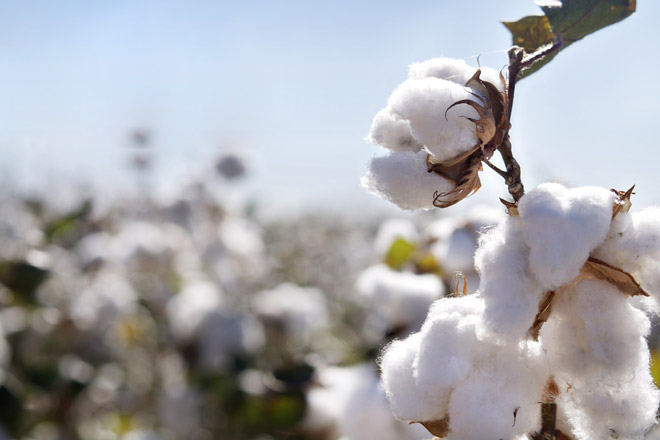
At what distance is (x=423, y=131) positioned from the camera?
1.86 ft

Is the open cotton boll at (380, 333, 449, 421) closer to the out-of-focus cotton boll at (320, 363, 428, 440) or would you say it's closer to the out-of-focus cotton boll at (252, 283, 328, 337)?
the out-of-focus cotton boll at (320, 363, 428, 440)

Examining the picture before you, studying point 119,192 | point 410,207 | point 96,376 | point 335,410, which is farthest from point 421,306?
point 119,192

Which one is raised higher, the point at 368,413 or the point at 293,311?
the point at 368,413

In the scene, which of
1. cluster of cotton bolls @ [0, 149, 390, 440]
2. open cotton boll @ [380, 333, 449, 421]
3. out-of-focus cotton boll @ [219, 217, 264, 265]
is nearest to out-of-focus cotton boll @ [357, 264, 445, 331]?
cluster of cotton bolls @ [0, 149, 390, 440]

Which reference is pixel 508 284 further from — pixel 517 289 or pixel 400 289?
pixel 400 289

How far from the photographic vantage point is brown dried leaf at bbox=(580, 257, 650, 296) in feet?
1.83

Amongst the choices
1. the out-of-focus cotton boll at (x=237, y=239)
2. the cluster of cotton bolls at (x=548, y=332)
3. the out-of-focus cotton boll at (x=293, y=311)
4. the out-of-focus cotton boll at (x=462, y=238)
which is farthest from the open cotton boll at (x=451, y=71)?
the out-of-focus cotton boll at (x=237, y=239)

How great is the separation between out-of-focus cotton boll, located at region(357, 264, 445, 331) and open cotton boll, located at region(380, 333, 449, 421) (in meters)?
0.56

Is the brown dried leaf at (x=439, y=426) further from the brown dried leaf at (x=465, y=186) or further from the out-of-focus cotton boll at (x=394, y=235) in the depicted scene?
the out-of-focus cotton boll at (x=394, y=235)

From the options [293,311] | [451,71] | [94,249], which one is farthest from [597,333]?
[94,249]

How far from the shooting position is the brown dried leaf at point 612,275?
22.0 inches

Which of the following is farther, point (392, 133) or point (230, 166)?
point (230, 166)

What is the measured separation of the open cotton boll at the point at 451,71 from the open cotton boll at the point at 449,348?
204 mm

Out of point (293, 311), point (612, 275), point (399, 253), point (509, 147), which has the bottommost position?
point (293, 311)
